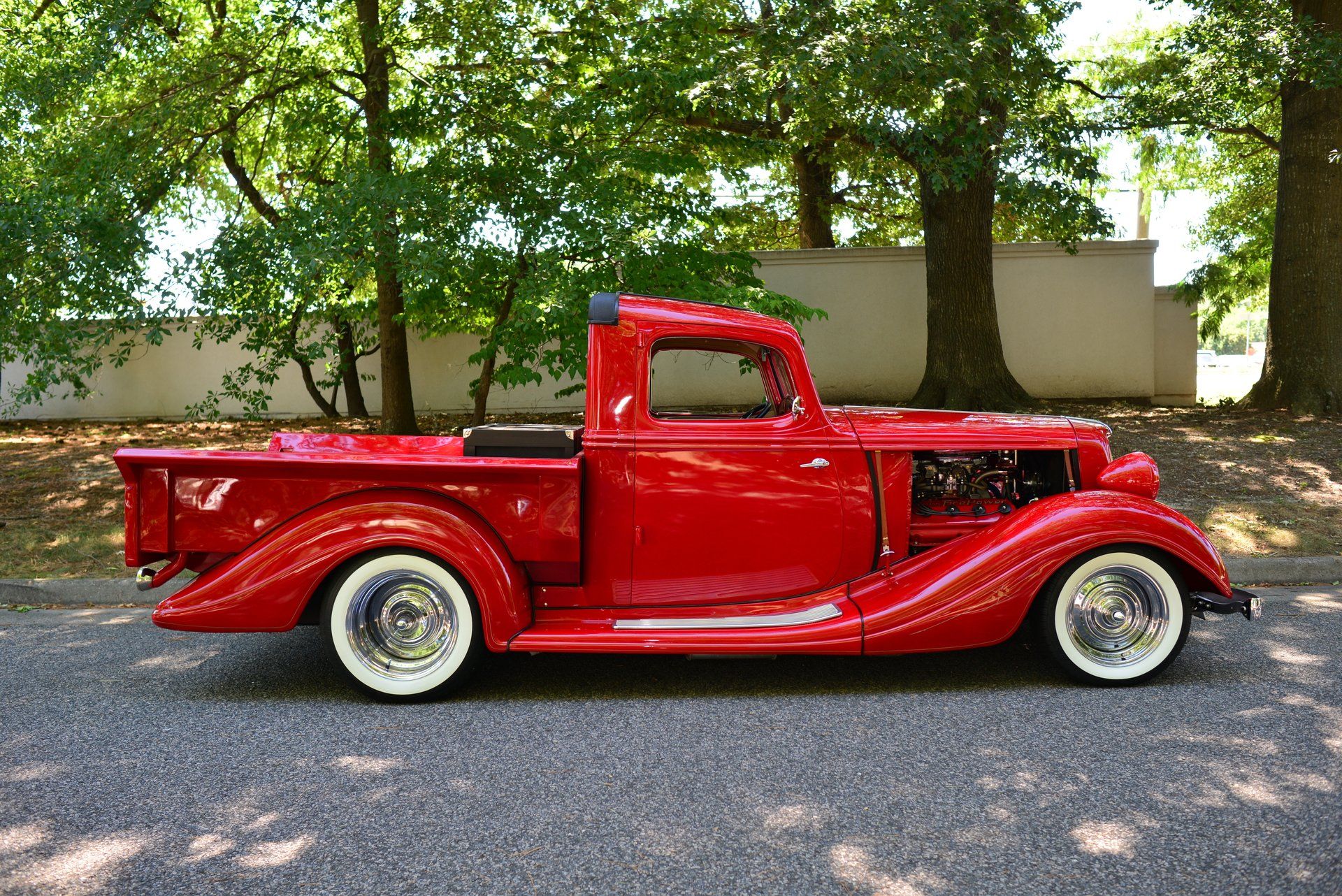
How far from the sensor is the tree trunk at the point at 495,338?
30.2 ft

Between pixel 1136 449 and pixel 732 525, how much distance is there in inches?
A: 286

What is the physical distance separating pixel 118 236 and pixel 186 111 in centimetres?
209

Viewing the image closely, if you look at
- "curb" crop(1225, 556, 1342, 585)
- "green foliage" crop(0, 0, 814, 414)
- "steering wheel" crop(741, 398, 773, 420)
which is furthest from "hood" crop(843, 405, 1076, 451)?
"green foliage" crop(0, 0, 814, 414)

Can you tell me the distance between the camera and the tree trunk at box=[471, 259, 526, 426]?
921 cm

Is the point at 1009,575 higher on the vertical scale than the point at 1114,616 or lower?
higher

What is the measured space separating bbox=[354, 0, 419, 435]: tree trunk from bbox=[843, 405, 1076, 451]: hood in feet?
15.0

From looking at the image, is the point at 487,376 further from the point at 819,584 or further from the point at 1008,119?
the point at 819,584

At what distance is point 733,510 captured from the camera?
488 cm

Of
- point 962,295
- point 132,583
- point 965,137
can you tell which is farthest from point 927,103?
point 132,583

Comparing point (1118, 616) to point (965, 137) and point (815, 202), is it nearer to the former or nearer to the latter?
point (965, 137)

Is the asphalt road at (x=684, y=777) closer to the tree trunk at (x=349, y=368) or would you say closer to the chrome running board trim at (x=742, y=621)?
the chrome running board trim at (x=742, y=621)

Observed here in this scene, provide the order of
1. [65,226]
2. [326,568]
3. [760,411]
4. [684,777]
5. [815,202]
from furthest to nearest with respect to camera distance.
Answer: [815,202]
[65,226]
[760,411]
[326,568]
[684,777]

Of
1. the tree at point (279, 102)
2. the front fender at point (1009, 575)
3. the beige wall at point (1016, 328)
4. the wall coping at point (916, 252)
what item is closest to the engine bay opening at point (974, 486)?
the front fender at point (1009, 575)

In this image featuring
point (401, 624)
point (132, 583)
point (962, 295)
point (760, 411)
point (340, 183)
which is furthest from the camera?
point (962, 295)
